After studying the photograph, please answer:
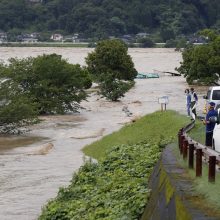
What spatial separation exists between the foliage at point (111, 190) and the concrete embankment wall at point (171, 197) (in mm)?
397

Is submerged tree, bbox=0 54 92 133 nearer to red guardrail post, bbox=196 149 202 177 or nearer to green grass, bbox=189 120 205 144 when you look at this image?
green grass, bbox=189 120 205 144

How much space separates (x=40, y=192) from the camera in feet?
68.5

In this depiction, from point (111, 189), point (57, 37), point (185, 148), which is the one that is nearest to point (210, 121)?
point (185, 148)

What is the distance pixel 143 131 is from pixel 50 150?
16.6 ft

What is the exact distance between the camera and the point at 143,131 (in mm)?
29328

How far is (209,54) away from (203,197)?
197 ft

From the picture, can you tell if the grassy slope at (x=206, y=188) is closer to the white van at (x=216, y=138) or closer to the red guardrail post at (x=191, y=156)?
the red guardrail post at (x=191, y=156)

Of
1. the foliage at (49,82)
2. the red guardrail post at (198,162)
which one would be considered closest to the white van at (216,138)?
the red guardrail post at (198,162)

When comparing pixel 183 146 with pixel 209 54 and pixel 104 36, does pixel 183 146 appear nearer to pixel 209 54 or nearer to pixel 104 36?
pixel 209 54

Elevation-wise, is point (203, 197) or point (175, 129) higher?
point (203, 197)

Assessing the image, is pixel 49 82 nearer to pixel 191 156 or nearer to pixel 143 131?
pixel 143 131

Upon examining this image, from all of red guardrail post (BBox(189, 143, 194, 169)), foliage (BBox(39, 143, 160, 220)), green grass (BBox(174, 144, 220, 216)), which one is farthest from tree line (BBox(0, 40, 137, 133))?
green grass (BBox(174, 144, 220, 216))

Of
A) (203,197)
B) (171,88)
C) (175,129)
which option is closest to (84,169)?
(175,129)

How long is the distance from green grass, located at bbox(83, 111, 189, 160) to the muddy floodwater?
0.88 metres
